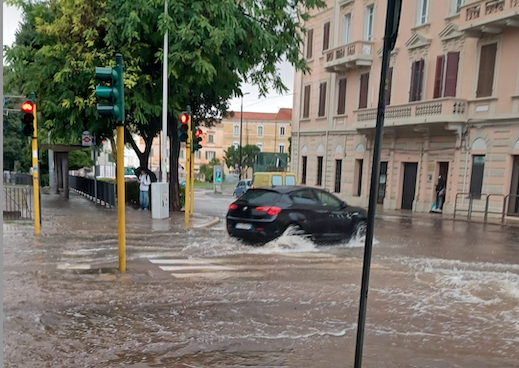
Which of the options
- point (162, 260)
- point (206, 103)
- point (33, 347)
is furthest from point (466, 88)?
point (33, 347)

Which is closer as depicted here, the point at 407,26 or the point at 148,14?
the point at 148,14

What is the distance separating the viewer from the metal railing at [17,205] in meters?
13.0

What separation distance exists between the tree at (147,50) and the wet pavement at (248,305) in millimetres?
5989

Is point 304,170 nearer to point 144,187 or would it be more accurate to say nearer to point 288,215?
point 144,187

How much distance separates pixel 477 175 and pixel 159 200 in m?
13.9

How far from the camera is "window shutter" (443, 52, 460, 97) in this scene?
19.4 meters

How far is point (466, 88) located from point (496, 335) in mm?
16744

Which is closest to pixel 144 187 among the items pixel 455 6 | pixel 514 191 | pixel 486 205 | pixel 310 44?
pixel 486 205

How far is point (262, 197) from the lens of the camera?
32.4 ft

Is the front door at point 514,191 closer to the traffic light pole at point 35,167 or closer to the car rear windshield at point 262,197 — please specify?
the car rear windshield at point 262,197

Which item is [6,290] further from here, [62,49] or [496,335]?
[62,49]

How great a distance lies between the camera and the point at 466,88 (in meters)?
19.0

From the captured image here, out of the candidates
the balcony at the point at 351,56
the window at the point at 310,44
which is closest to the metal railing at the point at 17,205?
the balcony at the point at 351,56

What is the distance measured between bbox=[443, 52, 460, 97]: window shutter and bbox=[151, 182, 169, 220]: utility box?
13.9 meters
